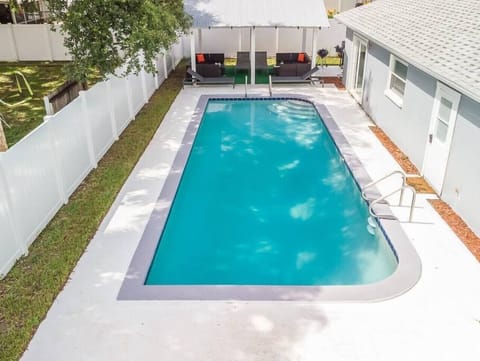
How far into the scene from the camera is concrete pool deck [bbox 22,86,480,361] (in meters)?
6.00

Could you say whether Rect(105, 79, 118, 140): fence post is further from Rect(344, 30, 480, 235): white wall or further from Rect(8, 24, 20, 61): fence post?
Rect(8, 24, 20, 61): fence post

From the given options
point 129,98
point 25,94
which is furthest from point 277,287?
point 25,94

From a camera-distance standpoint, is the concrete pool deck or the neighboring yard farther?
the neighboring yard

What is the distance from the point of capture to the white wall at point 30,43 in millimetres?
22172

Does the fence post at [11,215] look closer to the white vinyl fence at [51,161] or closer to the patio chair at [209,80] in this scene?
the white vinyl fence at [51,161]

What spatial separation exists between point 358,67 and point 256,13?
5.19m

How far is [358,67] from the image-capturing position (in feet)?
58.1

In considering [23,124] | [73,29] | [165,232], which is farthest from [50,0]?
[165,232]

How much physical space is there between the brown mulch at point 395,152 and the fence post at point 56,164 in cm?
825

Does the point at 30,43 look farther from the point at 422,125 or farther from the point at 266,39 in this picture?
the point at 422,125

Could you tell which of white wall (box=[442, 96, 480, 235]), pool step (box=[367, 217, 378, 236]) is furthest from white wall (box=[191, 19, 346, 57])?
pool step (box=[367, 217, 378, 236])

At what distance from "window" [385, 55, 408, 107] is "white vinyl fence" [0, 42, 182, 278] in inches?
324

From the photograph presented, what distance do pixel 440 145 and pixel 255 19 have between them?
11.6 m

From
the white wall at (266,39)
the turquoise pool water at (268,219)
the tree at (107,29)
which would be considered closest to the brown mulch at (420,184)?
the turquoise pool water at (268,219)
